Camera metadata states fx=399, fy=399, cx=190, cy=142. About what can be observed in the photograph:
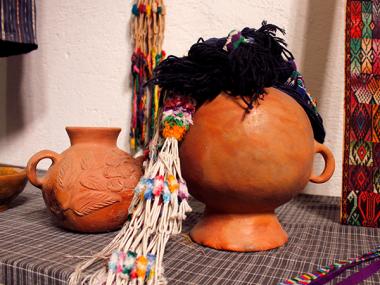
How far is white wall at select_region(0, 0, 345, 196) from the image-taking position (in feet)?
3.34

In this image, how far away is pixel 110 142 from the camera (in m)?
0.77

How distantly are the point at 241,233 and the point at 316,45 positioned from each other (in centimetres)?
60

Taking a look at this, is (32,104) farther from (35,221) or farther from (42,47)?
(35,221)

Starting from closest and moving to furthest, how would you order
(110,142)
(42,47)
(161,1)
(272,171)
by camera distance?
1. (272,171)
2. (110,142)
3. (161,1)
4. (42,47)

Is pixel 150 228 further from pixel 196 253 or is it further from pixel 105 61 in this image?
pixel 105 61

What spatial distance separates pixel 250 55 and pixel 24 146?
1.05 metres

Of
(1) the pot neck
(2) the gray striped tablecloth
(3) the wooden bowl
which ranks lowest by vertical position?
→ (2) the gray striped tablecloth

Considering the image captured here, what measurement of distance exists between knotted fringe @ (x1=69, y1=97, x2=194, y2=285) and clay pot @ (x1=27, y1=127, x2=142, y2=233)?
96 mm

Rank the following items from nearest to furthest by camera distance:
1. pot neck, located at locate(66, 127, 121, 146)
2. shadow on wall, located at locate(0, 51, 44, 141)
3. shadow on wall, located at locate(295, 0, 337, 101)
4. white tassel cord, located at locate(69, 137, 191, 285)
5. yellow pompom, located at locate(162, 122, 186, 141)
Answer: white tassel cord, located at locate(69, 137, 191, 285), yellow pompom, located at locate(162, 122, 186, 141), pot neck, located at locate(66, 127, 121, 146), shadow on wall, located at locate(295, 0, 337, 101), shadow on wall, located at locate(0, 51, 44, 141)

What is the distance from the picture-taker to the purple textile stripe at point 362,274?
0.51m

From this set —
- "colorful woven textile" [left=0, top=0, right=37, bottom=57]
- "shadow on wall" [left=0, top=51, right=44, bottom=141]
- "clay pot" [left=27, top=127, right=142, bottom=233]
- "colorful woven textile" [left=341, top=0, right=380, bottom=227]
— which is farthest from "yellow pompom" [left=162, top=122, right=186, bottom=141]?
"shadow on wall" [left=0, top=51, right=44, bottom=141]

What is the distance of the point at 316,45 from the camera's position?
1.02 meters

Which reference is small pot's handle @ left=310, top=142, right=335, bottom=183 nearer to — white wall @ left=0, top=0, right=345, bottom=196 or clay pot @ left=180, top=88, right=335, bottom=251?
clay pot @ left=180, top=88, right=335, bottom=251

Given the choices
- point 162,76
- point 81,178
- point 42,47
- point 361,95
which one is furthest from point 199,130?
point 42,47
